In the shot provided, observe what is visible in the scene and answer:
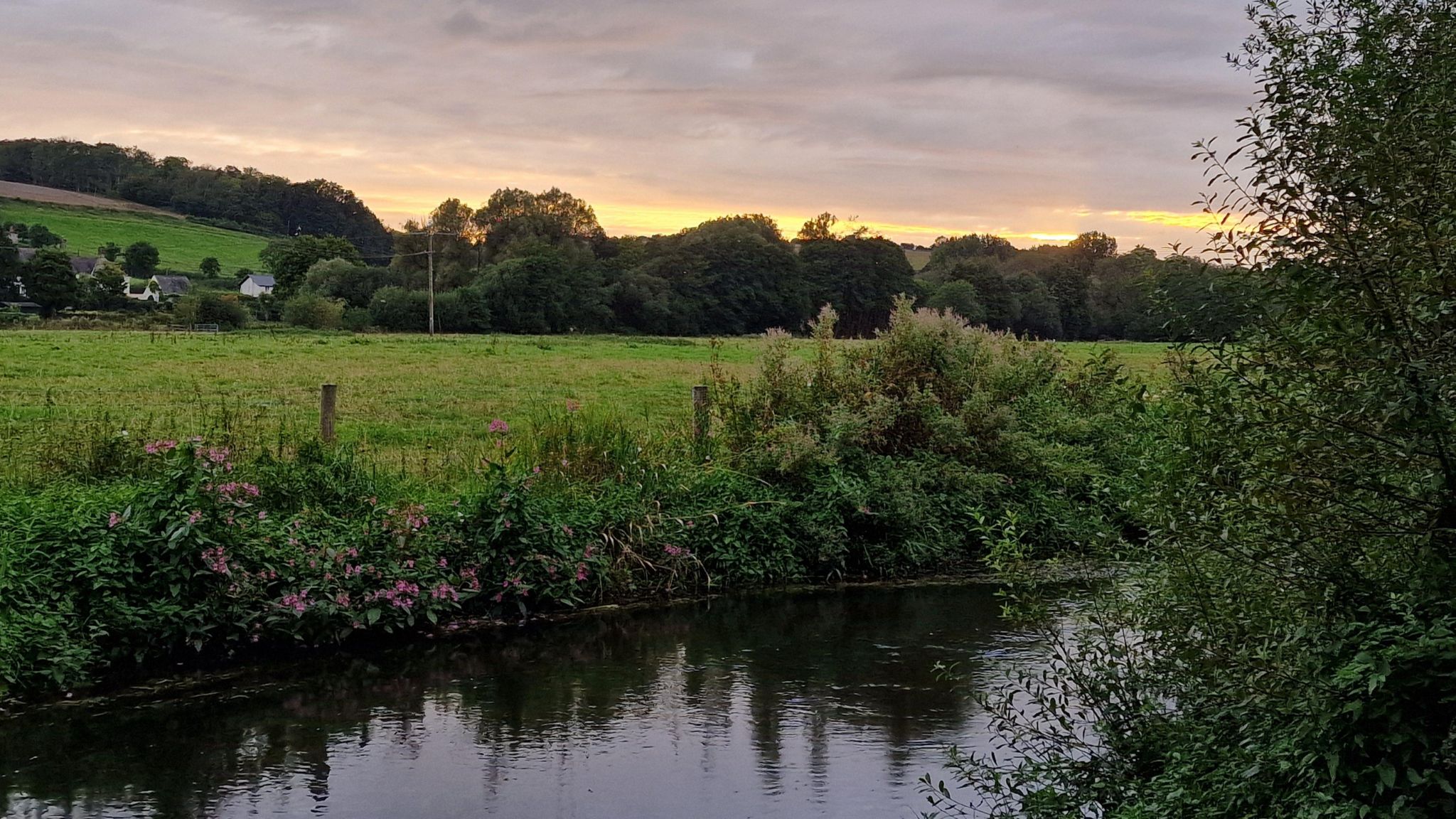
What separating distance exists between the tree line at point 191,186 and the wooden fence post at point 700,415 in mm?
123409

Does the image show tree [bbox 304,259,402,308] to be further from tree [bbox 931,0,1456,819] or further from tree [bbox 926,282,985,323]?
tree [bbox 931,0,1456,819]

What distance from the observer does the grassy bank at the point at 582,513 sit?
9172 millimetres

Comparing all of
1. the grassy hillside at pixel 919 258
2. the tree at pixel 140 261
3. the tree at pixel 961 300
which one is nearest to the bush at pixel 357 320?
the tree at pixel 961 300

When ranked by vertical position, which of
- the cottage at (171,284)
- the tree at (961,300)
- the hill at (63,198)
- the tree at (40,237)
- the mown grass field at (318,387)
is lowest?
the mown grass field at (318,387)

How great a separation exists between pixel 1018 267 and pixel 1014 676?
78277 mm

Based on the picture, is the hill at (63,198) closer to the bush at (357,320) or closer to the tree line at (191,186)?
the tree line at (191,186)

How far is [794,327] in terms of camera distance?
84.9 meters

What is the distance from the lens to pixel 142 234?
4909 inches

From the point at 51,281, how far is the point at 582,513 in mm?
76592

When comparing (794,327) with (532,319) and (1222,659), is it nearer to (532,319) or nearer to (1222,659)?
(532,319)

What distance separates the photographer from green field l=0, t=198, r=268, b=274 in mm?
118688

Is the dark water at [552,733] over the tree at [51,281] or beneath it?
beneath

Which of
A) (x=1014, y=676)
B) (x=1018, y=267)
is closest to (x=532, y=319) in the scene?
(x=1018, y=267)

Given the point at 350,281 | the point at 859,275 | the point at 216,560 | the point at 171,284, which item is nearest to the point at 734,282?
the point at 859,275
